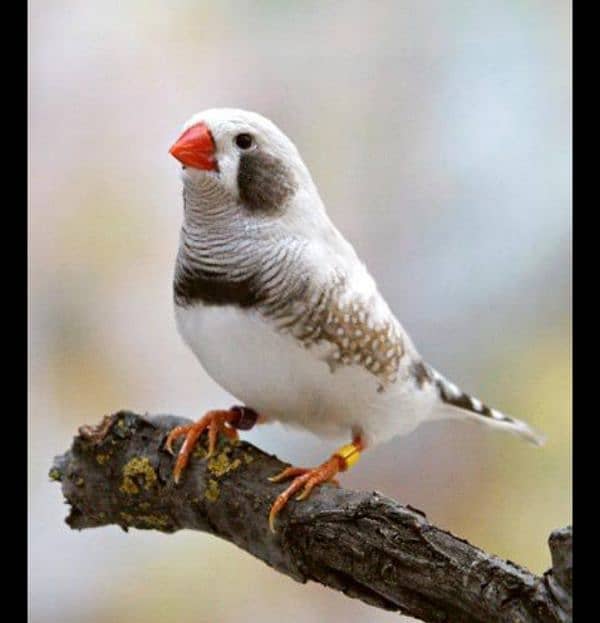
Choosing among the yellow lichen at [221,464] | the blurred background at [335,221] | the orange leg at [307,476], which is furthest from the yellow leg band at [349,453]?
the blurred background at [335,221]

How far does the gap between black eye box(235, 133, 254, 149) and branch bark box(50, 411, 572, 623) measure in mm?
301

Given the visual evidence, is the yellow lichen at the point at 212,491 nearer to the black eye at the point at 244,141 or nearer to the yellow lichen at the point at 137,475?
the yellow lichen at the point at 137,475

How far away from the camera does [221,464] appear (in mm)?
911

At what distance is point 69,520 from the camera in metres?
1.00

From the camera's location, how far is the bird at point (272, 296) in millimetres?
858

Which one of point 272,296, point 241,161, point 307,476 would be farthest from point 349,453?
point 241,161

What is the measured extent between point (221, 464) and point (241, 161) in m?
0.30

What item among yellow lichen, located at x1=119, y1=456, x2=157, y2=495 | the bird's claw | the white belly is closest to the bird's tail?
the white belly

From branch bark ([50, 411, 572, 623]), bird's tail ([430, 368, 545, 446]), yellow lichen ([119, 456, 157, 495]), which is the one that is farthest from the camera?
bird's tail ([430, 368, 545, 446])

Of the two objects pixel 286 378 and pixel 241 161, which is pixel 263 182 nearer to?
pixel 241 161

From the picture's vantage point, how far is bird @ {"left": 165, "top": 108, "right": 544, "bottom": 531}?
0.86m

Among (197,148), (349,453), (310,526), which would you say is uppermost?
(197,148)

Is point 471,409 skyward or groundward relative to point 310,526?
skyward

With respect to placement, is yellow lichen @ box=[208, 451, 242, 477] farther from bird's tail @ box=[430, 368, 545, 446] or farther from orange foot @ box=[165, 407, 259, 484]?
bird's tail @ box=[430, 368, 545, 446]
